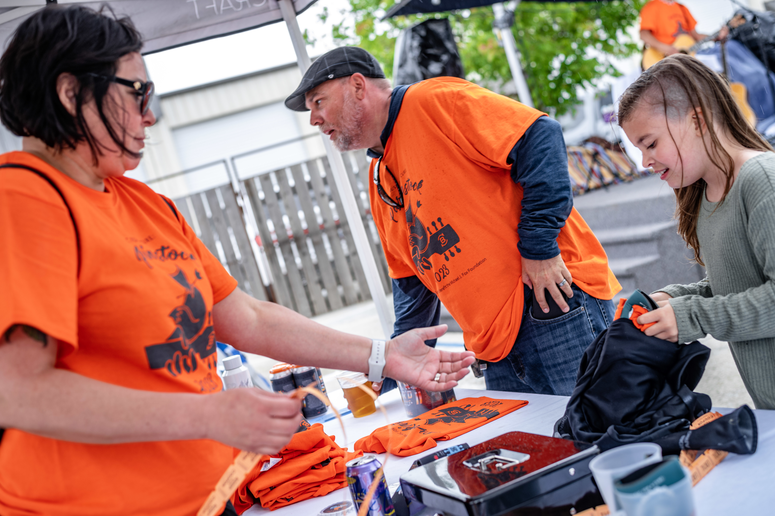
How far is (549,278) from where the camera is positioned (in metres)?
1.84

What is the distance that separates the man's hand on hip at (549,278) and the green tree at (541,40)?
18.9 ft

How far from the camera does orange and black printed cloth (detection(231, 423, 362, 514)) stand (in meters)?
1.50

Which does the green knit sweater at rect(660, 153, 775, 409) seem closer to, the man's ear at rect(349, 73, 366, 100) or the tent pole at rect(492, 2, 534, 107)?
the man's ear at rect(349, 73, 366, 100)

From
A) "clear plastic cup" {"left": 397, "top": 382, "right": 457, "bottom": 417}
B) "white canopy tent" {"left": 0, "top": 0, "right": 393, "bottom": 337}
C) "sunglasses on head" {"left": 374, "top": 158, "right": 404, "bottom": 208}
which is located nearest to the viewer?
"clear plastic cup" {"left": 397, "top": 382, "right": 457, "bottom": 417}

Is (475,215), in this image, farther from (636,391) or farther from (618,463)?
(618,463)

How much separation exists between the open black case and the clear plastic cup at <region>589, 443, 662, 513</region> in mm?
158

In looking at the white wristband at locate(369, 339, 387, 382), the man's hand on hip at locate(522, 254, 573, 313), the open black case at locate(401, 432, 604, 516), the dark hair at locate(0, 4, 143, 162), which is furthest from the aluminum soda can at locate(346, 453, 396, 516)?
the man's hand on hip at locate(522, 254, 573, 313)

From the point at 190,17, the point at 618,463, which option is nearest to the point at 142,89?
the point at 618,463

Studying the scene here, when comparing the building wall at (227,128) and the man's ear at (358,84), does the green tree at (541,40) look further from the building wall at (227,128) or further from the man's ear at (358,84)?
the building wall at (227,128)

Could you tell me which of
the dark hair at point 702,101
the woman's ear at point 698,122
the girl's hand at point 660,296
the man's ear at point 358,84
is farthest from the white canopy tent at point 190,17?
the girl's hand at point 660,296

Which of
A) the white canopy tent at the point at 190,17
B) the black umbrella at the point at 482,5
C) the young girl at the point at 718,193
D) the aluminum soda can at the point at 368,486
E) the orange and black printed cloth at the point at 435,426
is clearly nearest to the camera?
the aluminum soda can at the point at 368,486

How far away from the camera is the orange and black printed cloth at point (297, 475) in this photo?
1.50 metres

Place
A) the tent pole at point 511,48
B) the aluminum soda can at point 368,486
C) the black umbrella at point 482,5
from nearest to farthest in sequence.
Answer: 1. the aluminum soda can at point 368,486
2. the black umbrella at point 482,5
3. the tent pole at point 511,48

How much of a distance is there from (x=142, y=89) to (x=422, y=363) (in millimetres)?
894
